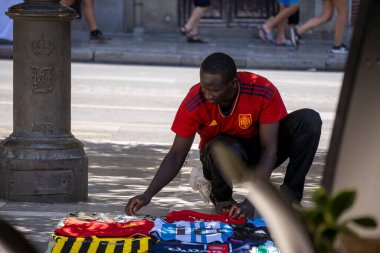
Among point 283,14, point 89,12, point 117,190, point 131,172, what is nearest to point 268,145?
point 117,190

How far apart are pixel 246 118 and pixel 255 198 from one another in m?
3.61

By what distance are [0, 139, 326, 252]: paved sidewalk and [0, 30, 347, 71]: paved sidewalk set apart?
724 centimetres

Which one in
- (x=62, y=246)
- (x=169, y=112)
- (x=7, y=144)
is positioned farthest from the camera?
(x=169, y=112)

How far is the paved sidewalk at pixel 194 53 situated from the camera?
16141 mm

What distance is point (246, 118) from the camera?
5680mm

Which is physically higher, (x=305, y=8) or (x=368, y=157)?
(x=368, y=157)

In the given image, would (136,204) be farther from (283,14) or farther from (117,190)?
(283,14)

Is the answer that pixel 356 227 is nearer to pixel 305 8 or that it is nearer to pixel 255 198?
pixel 255 198

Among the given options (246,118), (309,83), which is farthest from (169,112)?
(246,118)

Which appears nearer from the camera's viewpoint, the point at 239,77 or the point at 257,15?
the point at 239,77

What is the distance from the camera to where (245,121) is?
224 inches

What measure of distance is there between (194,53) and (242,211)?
37.1 feet

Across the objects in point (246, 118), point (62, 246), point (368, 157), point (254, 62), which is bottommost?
point (254, 62)

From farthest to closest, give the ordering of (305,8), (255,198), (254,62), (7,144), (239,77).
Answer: (305,8) < (254,62) < (7,144) < (239,77) < (255,198)
